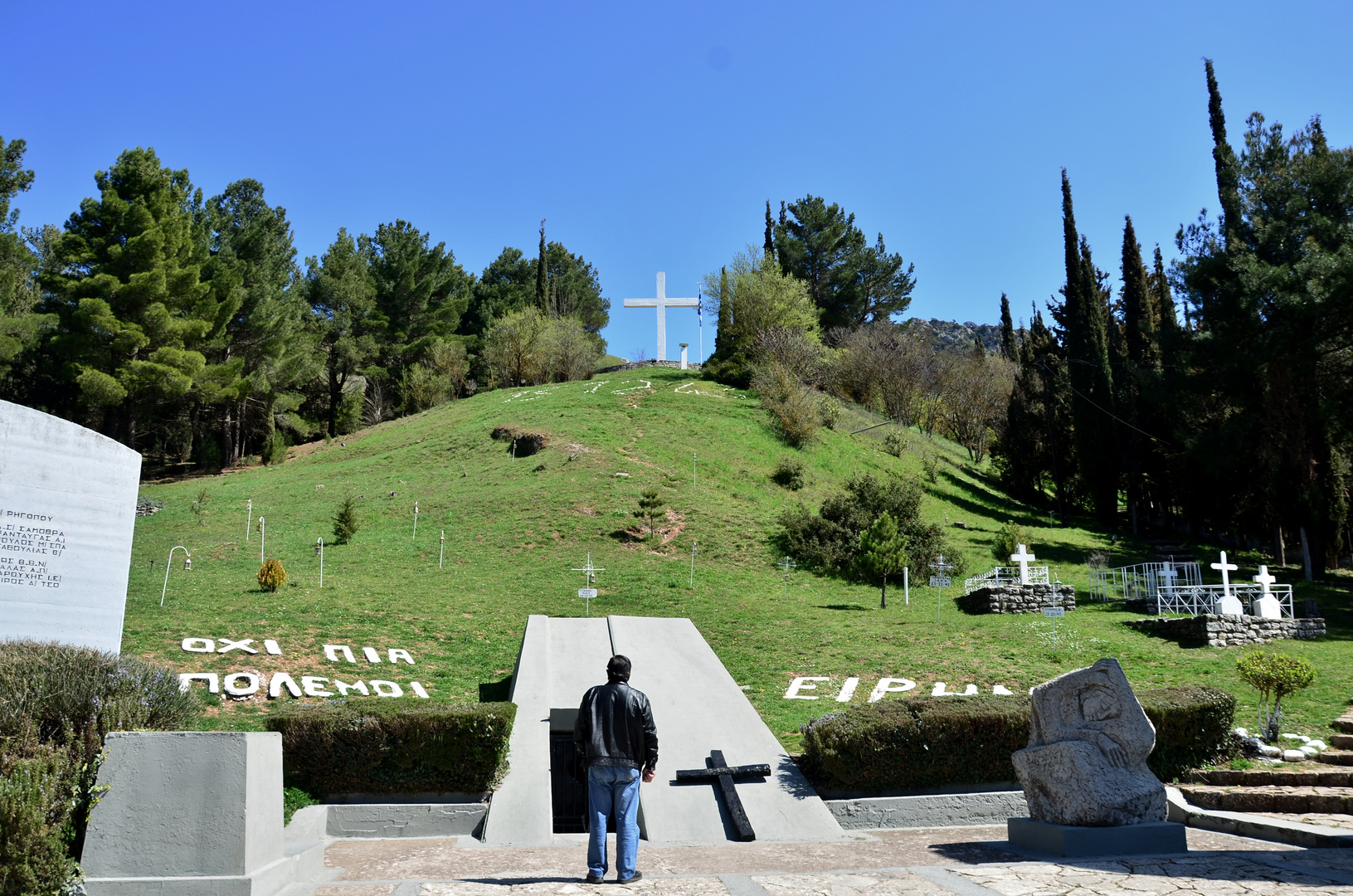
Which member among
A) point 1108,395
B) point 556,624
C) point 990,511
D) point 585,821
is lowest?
point 585,821

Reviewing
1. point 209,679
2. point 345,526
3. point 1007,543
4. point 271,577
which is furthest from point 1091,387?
point 209,679

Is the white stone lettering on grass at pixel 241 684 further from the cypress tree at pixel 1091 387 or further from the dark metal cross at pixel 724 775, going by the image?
the cypress tree at pixel 1091 387

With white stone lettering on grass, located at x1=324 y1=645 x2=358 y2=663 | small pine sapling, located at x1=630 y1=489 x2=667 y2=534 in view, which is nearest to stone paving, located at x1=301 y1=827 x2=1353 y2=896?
white stone lettering on grass, located at x1=324 y1=645 x2=358 y2=663

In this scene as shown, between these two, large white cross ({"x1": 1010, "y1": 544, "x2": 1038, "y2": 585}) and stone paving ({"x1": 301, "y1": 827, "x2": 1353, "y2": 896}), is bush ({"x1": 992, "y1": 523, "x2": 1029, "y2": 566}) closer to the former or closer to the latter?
large white cross ({"x1": 1010, "y1": 544, "x2": 1038, "y2": 585})

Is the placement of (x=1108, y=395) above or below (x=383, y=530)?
above

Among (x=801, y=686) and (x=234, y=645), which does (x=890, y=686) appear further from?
(x=234, y=645)

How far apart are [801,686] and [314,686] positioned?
24.1ft

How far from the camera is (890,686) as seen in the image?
13.8 m

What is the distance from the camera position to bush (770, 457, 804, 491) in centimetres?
3388

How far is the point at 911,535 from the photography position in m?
27.0

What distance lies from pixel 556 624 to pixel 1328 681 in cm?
1221

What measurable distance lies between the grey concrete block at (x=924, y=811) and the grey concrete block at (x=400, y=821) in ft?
12.2

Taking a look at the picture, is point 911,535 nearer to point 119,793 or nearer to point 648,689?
point 648,689

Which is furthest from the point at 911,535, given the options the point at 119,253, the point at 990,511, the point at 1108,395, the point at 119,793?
the point at 119,253
